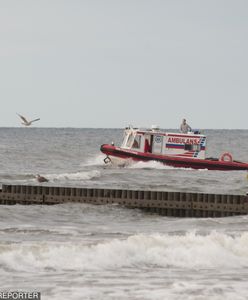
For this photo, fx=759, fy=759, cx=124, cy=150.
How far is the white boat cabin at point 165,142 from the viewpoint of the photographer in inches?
1473

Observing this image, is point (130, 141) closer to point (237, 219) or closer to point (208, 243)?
point (237, 219)

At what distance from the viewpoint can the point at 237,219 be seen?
1911 cm

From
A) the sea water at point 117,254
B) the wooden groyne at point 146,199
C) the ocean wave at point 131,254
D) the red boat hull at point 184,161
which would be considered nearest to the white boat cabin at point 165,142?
the red boat hull at point 184,161

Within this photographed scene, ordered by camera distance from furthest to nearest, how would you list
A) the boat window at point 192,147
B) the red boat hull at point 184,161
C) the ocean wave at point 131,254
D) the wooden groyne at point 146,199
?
the red boat hull at point 184,161, the boat window at point 192,147, the wooden groyne at point 146,199, the ocean wave at point 131,254

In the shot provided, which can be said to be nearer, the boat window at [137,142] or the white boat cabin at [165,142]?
the white boat cabin at [165,142]

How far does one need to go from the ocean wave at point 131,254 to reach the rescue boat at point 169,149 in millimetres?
22877

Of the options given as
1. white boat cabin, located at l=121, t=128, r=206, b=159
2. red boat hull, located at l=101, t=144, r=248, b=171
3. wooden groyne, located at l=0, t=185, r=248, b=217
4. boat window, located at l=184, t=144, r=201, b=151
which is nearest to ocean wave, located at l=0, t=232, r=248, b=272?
wooden groyne, located at l=0, t=185, r=248, b=217

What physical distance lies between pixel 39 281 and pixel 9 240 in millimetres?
3499

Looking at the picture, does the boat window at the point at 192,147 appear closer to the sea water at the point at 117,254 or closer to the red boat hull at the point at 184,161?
the red boat hull at the point at 184,161

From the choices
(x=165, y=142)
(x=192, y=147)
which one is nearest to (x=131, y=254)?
(x=165, y=142)

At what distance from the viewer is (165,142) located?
3759 centimetres

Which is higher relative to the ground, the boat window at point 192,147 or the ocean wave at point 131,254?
the boat window at point 192,147

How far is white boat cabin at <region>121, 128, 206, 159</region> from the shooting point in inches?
1473

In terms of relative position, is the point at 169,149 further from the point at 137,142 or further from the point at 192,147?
the point at 137,142
